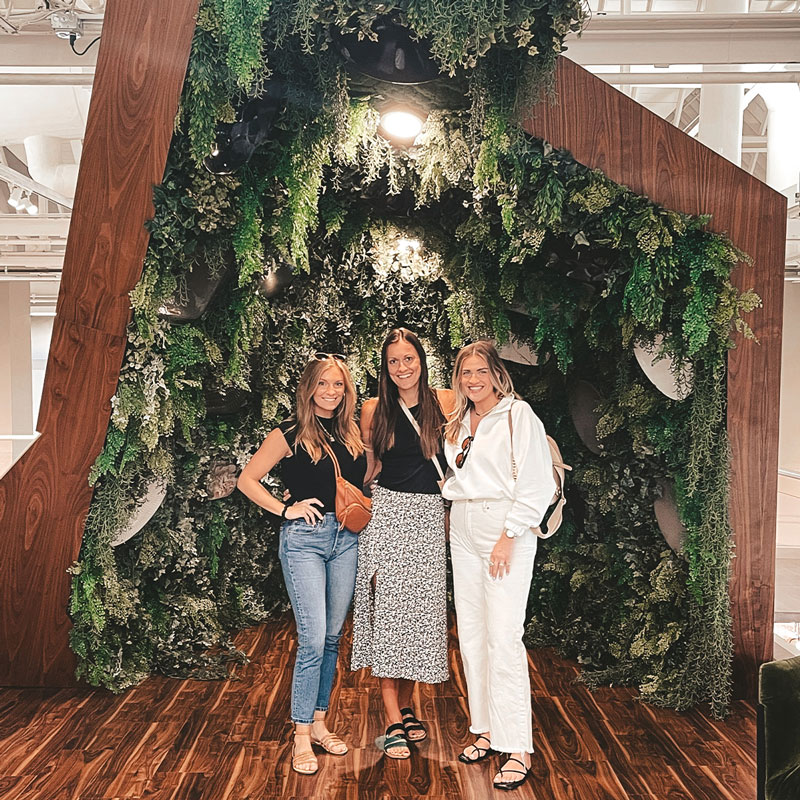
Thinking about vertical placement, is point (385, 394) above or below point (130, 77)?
below

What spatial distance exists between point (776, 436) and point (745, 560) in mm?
591

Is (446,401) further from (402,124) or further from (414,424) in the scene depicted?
(402,124)

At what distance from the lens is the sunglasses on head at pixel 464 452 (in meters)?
3.35

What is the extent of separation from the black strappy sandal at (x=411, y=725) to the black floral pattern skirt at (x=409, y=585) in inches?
11.4

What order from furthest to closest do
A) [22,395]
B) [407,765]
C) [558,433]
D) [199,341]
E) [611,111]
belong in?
[22,395]
[558,433]
[199,341]
[611,111]
[407,765]

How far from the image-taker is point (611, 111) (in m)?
3.73

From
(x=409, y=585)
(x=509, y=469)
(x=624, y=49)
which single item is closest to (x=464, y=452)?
(x=509, y=469)

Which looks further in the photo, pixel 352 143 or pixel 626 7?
pixel 626 7

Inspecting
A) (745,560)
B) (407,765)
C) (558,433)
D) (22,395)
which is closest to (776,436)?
(745,560)

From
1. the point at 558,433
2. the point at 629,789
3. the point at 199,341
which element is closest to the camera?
the point at 629,789

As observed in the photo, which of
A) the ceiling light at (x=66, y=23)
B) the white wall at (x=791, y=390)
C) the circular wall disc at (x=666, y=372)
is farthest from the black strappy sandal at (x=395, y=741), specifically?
the white wall at (x=791, y=390)

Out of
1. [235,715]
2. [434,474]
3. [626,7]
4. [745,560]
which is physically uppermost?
[626,7]

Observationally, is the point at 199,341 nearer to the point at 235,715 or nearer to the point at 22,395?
the point at 235,715

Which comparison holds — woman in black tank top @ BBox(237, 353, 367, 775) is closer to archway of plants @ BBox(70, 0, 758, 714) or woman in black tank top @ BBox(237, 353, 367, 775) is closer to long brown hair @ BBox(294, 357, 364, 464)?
long brown hair @ BBox(294, 357, 364, 464)
